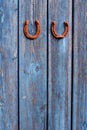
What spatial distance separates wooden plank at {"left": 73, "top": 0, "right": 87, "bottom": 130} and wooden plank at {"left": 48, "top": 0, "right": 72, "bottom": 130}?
1.2 inches

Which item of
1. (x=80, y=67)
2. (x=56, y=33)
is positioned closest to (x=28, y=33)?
(x=56, y=33)

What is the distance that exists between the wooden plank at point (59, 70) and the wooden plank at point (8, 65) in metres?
0.16

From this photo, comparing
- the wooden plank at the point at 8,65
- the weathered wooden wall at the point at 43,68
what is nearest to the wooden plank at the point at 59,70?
the weathered wooden wall at the point at 43,68

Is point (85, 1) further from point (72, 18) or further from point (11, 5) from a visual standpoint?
point (11, 5)

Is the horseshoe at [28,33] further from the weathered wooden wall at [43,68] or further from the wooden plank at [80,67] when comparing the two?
the wooden plank at [80,67]

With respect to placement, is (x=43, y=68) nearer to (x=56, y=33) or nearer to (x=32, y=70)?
(x=32, y=70)

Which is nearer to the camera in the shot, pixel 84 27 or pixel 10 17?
pixel 10 17

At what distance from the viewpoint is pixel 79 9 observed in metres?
1.28

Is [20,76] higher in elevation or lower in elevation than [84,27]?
lower

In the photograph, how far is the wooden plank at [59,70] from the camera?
1245 mm

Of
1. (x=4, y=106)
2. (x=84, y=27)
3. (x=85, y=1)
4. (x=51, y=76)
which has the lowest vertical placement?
(x=4, y=106)

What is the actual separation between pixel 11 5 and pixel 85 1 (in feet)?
1.11

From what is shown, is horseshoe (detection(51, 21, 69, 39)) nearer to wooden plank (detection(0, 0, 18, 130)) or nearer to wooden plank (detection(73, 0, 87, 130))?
wooden plank (detection(73, 0, 87, 130))

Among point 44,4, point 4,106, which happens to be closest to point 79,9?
point 44,4
